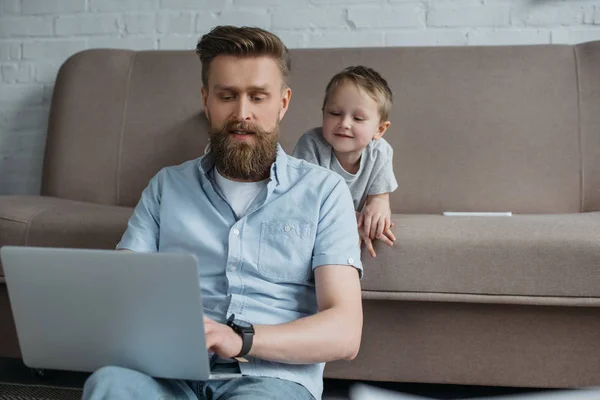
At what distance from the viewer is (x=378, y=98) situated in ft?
5.99

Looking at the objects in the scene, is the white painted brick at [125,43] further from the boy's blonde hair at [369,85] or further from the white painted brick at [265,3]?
the boy's blonde hair at [369,85]

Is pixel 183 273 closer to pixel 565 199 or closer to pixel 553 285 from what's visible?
pixel 553 285

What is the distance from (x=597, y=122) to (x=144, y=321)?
1.76 m

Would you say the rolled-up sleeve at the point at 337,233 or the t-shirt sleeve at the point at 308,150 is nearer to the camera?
the rolled-up sleeve at the point at 337,233

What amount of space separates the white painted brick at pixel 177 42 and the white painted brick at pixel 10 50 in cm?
61

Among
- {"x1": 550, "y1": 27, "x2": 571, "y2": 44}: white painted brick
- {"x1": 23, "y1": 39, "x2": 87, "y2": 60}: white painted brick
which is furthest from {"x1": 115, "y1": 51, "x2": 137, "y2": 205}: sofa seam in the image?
{"x1": 550, "y1": 27, "x2": 571, "y2": 44}: white painted brick

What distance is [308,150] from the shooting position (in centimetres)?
189

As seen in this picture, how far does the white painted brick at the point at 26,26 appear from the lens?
9.39 feet

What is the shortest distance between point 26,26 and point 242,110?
6.36 feet

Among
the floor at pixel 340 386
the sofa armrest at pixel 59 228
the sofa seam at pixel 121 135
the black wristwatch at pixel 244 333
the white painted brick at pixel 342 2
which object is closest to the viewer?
the black wristwatch at pixel 244 333

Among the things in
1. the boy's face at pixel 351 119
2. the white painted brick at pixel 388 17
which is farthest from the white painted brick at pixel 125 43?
the boy's face at pixel 351 119

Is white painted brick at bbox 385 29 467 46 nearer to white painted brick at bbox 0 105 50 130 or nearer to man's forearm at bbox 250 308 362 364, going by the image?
white painted brick at bbox 0 105 50 130

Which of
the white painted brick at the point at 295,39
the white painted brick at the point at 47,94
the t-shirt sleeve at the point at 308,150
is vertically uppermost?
the white painted brick at the point at 295,39

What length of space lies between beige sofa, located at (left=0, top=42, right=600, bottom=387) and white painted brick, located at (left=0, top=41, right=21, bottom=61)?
0.43 meters
